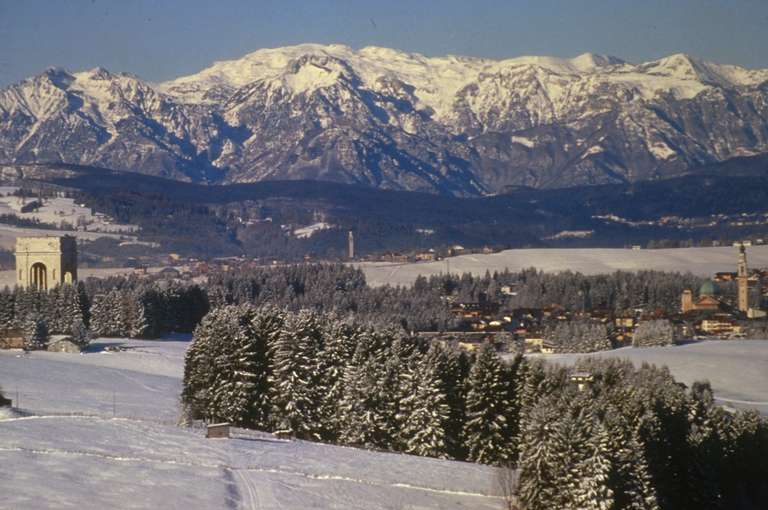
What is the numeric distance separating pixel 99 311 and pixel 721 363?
1626 inches

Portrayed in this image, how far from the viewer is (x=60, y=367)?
84.6 metres

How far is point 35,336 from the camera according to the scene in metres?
96.6

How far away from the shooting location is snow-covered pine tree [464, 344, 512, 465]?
59.7m

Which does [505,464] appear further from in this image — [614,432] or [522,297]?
[522,297]

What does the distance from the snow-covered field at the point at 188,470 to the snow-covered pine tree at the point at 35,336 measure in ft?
97.3

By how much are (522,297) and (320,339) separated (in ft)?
340

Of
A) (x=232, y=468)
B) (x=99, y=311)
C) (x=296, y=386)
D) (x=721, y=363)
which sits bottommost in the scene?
(x=721, y=363)

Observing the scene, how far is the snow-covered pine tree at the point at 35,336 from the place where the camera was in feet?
A: 315

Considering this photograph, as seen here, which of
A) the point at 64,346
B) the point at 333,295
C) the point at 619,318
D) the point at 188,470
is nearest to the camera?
the point at 188,470

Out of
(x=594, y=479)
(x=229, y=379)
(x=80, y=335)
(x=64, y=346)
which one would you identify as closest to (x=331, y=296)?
(x=80, y=335)

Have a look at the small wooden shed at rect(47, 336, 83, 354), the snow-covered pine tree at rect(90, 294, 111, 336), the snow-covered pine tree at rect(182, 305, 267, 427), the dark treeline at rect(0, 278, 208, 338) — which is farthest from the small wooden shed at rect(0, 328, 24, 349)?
the snow-covered pine tree at rect(182, 305, 267, 427)

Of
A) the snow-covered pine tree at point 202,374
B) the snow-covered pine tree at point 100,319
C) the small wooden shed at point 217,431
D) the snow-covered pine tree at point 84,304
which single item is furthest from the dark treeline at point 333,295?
the small wooden shed at point 217,431

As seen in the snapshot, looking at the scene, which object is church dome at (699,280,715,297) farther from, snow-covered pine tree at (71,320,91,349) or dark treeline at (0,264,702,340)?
snow-covered pine tree at (71,320,91,349)

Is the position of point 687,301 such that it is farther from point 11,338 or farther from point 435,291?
point 11,338
